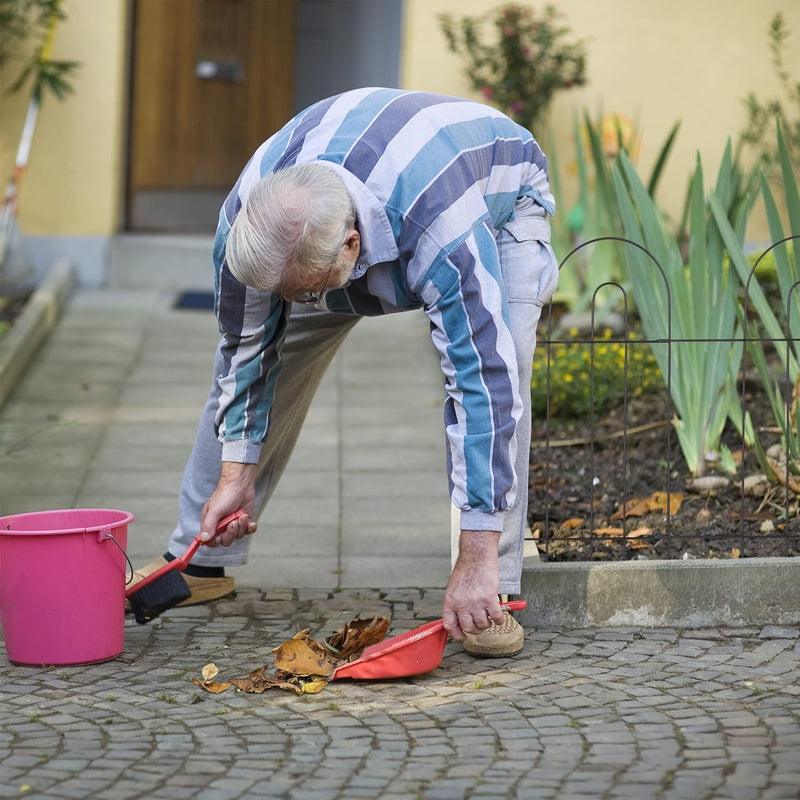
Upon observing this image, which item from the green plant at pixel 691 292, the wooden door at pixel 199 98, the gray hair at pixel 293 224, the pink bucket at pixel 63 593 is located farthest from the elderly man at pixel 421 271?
the wooden door at pixel 199 98

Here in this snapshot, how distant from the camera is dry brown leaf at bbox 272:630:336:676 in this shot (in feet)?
9.43

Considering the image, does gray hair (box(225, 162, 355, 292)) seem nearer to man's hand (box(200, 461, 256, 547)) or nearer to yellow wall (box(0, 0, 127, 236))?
man's hand (box(200, 461, 256, 547))

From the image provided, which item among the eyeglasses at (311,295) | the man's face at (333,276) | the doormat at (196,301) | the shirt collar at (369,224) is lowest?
the doormat at (196,301)

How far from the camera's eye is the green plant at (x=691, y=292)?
3.78 metres

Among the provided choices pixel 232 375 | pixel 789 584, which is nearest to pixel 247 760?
pixel 232 375

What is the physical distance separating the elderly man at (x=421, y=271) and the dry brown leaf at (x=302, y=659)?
0.33m

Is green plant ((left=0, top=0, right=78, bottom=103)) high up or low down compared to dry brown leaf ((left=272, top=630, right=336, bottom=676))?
up

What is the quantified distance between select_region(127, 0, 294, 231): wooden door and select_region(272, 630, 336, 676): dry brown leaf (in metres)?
5.87

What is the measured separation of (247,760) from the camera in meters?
2.45

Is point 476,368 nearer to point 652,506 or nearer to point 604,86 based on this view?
point 652,506

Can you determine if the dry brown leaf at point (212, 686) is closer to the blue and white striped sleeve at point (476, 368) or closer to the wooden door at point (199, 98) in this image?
the blue and white striped sleeve at point (476, 368)

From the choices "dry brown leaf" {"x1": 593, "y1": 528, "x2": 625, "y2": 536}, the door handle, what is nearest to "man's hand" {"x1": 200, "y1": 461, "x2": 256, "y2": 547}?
"dry brown leaf" {"x1": 593, "y1": 528, "x2": 625, "y2": 536}

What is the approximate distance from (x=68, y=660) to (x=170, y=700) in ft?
1.11

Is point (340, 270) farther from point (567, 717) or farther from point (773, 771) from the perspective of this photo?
point (773, 771)
